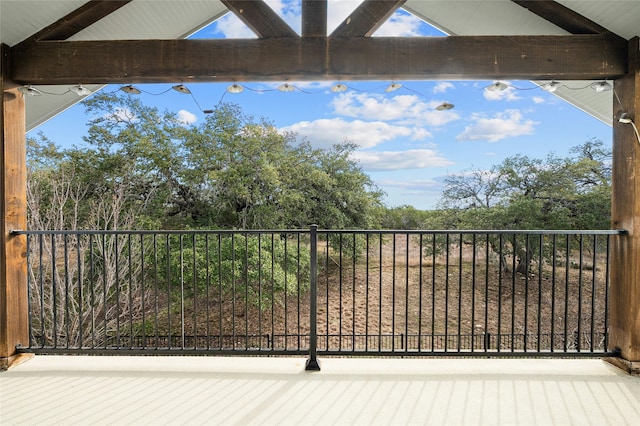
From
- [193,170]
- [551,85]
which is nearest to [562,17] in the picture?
[551,85]

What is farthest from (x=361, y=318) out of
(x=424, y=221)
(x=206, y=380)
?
(x=206, y=380)

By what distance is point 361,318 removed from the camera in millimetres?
9883

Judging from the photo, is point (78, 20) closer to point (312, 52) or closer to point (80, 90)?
point (80, 90)

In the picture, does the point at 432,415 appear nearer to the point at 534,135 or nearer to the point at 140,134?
the point at 140,134

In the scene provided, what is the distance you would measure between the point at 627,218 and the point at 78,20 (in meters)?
4.02

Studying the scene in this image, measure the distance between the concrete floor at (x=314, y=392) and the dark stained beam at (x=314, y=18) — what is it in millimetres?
2270

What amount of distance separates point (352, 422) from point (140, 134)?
34.5 feet

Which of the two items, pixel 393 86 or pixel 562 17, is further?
pixel 393 86

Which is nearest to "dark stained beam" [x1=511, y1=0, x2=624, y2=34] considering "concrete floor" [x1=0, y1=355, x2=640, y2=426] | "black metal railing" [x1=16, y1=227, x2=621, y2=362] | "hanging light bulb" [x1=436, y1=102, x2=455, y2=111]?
"hanging light bulb" [x1=436, y1=102, x2=455, y2=111]

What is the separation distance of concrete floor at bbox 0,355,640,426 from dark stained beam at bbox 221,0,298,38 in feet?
7.44

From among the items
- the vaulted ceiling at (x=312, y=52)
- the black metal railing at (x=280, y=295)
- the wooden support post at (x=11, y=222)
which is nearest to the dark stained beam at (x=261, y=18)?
the vaulted ceiling at (x=312, y=52)

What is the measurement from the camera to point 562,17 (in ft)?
7.71

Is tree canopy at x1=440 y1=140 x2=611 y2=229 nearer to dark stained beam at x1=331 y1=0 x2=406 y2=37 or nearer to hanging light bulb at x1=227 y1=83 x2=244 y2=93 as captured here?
dark stained beam at x1=331 y1=0 x2=406 y2=37

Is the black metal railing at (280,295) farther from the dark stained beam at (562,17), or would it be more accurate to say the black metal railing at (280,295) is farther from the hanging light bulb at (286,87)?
the dark stained beam at (562,17)
